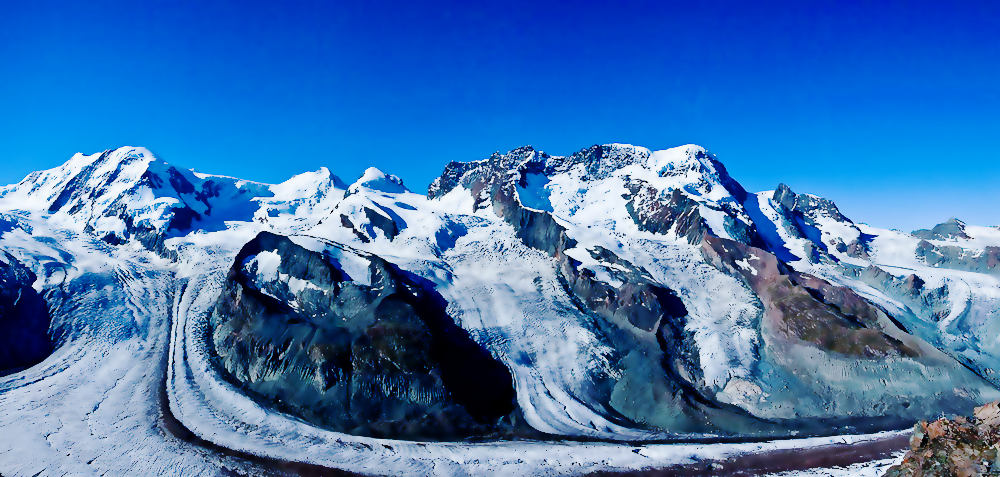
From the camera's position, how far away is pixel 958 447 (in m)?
35.3

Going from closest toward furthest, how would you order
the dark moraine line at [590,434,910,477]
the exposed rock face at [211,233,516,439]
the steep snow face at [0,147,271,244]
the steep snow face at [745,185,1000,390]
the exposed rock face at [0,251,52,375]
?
the dark moraine line at [590,434,910,477] → the exposed rock face at [211,233,516,439] → the exposed rock face at [0,251,52,375] → the steep snow face at [745,185,1000,390] → the steep snow face at [0,147,271,244]

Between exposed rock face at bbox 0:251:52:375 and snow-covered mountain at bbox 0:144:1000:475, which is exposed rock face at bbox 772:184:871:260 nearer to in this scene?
snow-covered mountain at bbox 0:144:1000:475

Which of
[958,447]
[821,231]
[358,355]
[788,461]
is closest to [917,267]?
[821,231]

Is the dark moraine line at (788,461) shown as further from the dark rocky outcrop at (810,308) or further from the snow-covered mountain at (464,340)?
the dark rocky outcrop at (810,308)

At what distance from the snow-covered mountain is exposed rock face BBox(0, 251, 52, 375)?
1.66ft

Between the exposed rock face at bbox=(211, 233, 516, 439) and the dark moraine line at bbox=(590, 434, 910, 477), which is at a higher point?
the exposed rock face at bbox=(211, 233, 516, 439)

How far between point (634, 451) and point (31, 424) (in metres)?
76.2

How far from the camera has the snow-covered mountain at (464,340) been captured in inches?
2591

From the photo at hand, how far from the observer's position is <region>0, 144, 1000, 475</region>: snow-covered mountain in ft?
216

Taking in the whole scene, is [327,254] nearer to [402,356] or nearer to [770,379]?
[402,356]

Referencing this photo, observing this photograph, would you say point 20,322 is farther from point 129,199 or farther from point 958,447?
point 958,447

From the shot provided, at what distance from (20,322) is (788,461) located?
12623cm

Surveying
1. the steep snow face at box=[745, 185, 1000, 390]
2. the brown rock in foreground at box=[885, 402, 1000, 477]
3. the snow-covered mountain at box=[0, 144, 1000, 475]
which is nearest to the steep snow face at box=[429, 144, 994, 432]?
the snow-covered mountain at box=[0, 144, 1000, 475]

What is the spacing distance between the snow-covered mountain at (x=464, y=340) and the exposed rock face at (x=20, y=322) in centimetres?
51
